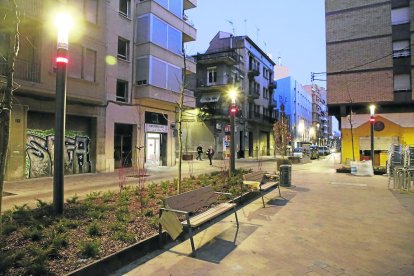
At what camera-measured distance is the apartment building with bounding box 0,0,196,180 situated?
1410cm

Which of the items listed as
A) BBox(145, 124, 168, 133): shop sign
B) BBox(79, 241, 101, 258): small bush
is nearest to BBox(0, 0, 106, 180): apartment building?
BBox(145, 124, 168, 133): shop sign

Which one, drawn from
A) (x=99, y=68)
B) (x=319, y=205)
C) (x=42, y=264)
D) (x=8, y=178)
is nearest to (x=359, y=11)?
(x=99, y=68)

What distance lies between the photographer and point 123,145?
813 inches

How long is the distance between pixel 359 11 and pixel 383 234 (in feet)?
84.1

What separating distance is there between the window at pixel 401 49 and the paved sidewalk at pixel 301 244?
68.3 feet

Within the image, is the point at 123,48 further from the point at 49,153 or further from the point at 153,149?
the point at 49,153

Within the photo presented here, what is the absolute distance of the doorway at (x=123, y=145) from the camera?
66.0ft

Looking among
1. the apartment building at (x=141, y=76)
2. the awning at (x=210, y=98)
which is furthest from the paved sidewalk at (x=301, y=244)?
the awning at (x=210, y=98)

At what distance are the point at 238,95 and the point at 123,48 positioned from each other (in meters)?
21.6

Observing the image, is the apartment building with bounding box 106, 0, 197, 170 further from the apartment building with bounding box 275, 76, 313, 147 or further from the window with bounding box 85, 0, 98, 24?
the apartment building with bounding box 275, 76, 313, 147

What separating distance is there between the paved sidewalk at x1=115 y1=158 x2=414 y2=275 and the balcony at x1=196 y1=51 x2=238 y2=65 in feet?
98.7

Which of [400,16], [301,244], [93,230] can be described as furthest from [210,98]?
[93,230]

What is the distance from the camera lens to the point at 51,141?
15.3 m

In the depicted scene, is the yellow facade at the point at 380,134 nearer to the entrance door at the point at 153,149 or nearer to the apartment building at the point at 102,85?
the apartment building at the point at 102,85
